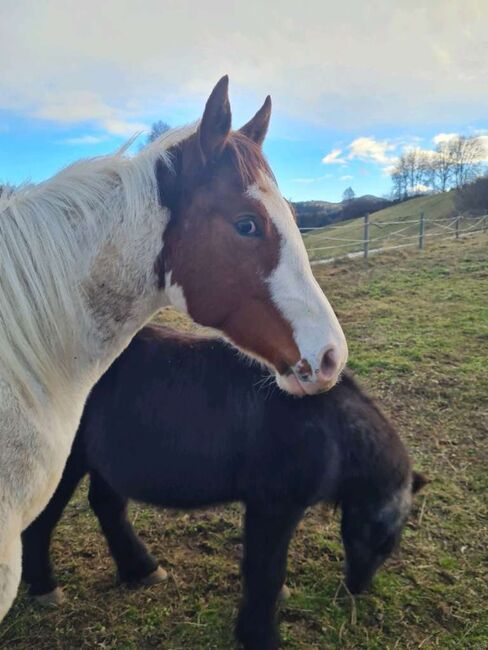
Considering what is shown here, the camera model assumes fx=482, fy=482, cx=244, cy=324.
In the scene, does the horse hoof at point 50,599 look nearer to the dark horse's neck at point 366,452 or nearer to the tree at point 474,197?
the dark horse's neck at point 366,452

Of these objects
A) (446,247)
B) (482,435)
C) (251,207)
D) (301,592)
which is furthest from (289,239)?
(446,247)

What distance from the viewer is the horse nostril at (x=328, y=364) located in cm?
150

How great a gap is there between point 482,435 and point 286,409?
282cm

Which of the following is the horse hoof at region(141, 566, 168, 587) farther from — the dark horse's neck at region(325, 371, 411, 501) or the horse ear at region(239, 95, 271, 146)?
the horse ear at region(239, 95, 271, 146)

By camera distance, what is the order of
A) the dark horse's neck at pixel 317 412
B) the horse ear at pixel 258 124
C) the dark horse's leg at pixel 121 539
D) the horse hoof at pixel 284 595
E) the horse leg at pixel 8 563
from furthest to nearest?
the dark horse's leg at pixel 121 539 → the horse hoof at pixel 284 595 → the dark horse's neck at pixel 317 412 → the horse ear at pixel 258 124 → the horse leg at pixel 8 563

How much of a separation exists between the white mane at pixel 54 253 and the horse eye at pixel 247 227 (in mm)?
277

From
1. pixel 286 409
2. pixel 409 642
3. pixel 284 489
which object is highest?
pixel 286 409

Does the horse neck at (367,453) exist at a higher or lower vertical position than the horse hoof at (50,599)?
higher

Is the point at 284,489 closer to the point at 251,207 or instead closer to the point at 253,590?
the point at 253,590

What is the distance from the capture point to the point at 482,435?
14.6 feet

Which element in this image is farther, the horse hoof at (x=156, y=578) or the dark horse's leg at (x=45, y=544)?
the horse hoof at (x=156, y=578)

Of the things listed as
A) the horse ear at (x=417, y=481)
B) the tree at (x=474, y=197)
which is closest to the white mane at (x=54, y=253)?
the horse ear at (x=417, y=481)

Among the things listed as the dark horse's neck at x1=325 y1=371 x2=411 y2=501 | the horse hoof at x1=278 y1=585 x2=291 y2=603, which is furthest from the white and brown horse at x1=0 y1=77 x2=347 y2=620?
the horse hoof at x1=278 y1=585 x2=291 y2=603

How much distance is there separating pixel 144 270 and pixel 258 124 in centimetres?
73
